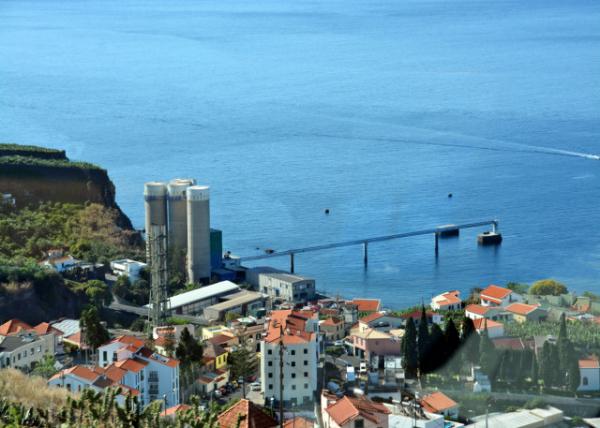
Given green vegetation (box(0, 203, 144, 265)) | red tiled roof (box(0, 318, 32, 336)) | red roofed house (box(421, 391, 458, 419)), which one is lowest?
red roofed house (box(421, 391, 458, 419))

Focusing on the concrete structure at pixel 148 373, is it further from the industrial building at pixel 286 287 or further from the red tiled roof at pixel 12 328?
the industrial building at pixel 286 287

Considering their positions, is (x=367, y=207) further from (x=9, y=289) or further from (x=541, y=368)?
(x=541, y=368)

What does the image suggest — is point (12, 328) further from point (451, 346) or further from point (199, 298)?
point (451, 346)

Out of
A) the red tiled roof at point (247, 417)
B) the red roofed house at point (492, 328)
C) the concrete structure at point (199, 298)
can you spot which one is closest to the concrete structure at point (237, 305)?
the concrete structure at point (199, 298)

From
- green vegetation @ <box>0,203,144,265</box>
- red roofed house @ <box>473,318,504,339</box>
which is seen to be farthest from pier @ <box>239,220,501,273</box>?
red roofed house @ <box>473,318,504,339</box>

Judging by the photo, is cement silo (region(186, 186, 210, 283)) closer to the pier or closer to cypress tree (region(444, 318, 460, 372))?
the pier

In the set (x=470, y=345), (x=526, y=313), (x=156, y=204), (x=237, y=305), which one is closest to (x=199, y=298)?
(x=237, y=305)
